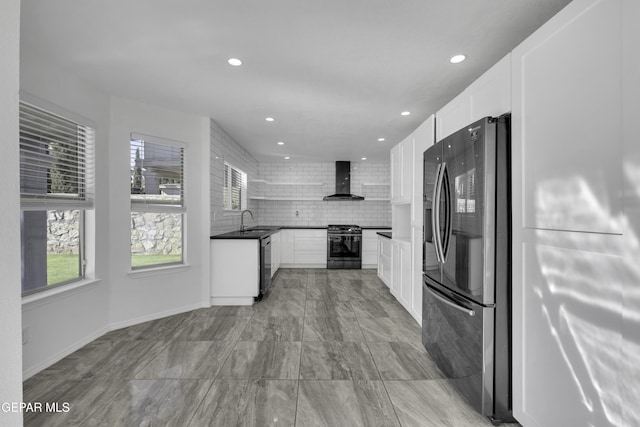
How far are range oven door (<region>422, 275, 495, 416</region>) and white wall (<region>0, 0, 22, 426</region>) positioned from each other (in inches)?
78.7

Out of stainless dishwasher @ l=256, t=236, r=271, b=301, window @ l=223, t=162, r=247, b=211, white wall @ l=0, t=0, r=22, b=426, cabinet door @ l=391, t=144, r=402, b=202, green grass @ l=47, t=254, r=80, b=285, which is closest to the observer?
white wall @ l=0, t=0, r=22, b=426

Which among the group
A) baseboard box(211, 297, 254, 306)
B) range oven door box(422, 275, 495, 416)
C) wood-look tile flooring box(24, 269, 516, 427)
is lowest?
wood-look tile flooring box(24, 269, 516, 427)

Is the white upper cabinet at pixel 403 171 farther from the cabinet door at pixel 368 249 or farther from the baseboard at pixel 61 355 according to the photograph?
the baseboard at pixel 61 355

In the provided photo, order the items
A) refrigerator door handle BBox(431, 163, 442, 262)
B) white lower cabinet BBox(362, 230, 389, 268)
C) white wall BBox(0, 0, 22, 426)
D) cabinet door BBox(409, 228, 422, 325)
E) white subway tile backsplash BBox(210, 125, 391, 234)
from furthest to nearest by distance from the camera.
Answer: white subway tile backsplash BBox(210, 125, 391, 234), white lower cabinet BBox(362, 230, 389, 268), cabinet door BBox(409, 228, 422, 325), refrigerator door handle BBox(431, 163, 442, 262), white wall BBox(0, 0, 22, 426)

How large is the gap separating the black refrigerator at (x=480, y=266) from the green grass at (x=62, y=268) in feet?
10.7

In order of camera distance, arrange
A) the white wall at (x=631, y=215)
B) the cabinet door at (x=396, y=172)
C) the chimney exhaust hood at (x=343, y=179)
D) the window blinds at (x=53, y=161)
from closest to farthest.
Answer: the white wall at (x=631, y=215)
the window blinds at (x=53, y=161)
the cabinet door at (x=396, y=172)
the chimney exhaust hood at (x=343, y=179)

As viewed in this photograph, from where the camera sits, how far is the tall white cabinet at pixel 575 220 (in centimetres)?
106

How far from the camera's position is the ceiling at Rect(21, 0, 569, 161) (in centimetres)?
174

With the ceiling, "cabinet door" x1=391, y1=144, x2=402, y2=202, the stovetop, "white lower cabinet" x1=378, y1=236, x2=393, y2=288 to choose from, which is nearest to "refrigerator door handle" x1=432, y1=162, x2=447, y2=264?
the ceiling

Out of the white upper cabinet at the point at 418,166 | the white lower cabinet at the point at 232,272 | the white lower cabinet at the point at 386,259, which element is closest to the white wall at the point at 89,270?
the white lower cabinet at the point at 232,272

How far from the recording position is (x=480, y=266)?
1.69 meters

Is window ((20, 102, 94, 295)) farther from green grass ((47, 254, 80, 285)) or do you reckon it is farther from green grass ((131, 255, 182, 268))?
green grass ((131, 255, 182, 268))

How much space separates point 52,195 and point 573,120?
3.60 meters

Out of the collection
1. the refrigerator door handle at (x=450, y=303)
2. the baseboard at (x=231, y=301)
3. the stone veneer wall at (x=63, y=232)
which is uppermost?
the stone veneer wall at (x=63, y=232)
